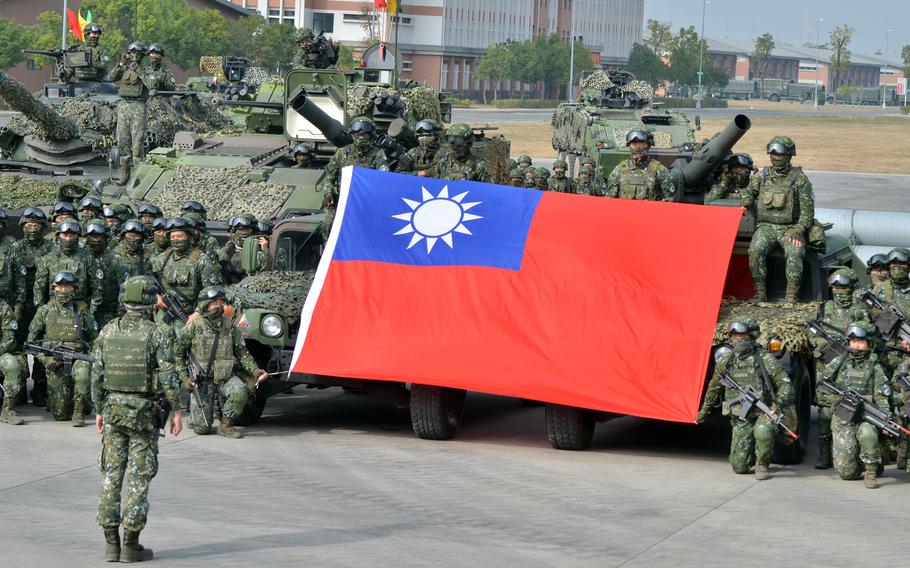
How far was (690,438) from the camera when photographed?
1608 cm

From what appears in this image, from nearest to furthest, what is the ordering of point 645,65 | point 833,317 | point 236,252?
1. point 833,317
2. point 236,252
3. point 645,65

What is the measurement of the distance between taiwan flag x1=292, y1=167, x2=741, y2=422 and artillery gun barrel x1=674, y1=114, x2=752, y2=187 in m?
1.45

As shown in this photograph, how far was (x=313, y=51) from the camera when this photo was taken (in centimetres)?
2348

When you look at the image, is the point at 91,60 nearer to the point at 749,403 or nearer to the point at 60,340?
the point at 60,340

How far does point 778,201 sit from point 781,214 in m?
0.14

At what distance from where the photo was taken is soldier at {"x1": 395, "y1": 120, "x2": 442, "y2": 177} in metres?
17.6

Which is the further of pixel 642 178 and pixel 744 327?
pixel 642 178

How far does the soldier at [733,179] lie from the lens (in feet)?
57.1

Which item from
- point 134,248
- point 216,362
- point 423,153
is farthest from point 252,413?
point 423,153

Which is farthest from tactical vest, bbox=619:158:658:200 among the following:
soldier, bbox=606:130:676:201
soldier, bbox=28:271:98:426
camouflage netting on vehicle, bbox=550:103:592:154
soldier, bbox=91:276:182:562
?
camouflage netting on vehicle, bbox=550:103:592:154

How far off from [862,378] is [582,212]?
3037 millimetres

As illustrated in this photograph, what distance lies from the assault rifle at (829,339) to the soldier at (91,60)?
1535 cm

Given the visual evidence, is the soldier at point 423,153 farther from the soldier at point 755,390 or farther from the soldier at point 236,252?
the soldier at point 755,390

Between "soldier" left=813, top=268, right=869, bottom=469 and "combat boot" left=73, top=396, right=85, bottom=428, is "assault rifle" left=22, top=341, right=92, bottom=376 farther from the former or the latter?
"soldier" left=813, top=268, right=869, bottom=469
